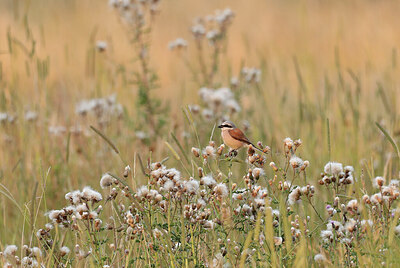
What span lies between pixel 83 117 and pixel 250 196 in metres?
3.17

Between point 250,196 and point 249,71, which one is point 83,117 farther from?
point 250,196

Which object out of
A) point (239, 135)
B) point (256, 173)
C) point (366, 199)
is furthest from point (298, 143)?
point (239, 135)

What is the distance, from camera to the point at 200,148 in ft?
8.08

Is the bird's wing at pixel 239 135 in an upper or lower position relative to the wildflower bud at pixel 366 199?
upper

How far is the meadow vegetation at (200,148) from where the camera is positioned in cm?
→ 239

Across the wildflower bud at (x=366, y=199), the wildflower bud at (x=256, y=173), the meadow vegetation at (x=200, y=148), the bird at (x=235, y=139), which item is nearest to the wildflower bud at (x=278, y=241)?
the meadow vegetation at (x=200, y=148)

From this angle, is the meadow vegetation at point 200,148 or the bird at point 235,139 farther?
the bird at point 235,139

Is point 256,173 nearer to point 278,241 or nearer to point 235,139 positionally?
point 278,241

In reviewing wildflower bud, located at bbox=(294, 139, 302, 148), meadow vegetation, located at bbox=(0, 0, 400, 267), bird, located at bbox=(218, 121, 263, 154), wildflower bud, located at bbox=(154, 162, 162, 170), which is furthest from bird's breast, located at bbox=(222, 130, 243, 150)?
wildflower bud, located at bbox=(154, 162, 162, 170)

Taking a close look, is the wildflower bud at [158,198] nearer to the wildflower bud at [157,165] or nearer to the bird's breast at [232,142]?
the wildflower bud at [157,165]

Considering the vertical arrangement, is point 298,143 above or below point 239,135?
below

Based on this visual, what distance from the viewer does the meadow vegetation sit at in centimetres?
239

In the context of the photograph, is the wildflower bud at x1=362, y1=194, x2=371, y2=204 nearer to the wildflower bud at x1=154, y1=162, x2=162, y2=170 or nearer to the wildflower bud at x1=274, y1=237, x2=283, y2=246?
the wildflower bud at x1=274, y1=237, x2=283, y2=246

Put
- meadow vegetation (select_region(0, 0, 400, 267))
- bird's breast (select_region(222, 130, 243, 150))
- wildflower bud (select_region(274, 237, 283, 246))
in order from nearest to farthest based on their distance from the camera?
1. wildflower bud (select_region(274, 237, 283, 246))
2. meadow vegetation (select_region(0, 0, 400, 267))
3. bird's breast (select_region(222, 130, 243, 150))
